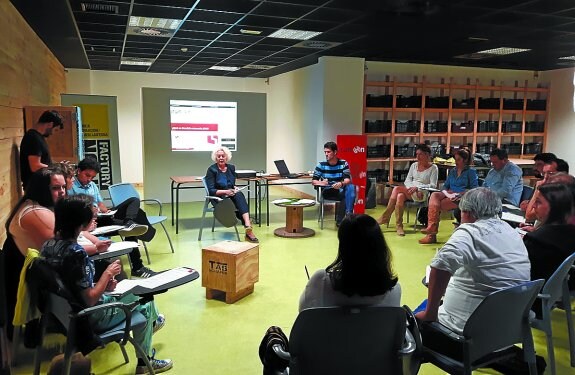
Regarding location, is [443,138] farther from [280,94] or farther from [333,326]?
[333,326]

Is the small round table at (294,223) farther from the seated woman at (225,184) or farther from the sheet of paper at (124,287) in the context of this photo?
the sheet of paper at (124,287)

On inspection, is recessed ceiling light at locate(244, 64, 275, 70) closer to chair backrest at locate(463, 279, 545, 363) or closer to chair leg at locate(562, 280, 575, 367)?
chair leg at locate(562, 280, 575, 367)

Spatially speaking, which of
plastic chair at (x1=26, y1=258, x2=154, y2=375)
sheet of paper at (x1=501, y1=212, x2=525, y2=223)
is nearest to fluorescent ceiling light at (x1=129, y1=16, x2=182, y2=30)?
plastic chair at (x1=26, y1=258, x2=154, y2=375)

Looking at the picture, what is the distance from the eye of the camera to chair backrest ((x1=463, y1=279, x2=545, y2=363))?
1.89 meters

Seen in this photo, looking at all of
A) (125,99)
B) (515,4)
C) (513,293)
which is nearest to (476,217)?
(513,293)

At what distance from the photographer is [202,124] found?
27.7 feet

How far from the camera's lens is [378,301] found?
1.77m

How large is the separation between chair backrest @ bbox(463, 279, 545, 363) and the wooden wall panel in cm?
389

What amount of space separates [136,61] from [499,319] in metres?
9.18

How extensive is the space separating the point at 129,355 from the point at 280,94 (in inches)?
337

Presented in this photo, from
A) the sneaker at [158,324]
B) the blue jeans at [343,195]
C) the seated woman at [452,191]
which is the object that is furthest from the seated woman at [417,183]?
the sneaker at [158,324]

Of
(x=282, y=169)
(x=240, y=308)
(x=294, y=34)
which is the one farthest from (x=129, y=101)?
(x=240, y=308)

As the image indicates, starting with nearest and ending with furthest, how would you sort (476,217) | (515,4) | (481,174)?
1. (476,217)
2. (515,4)
3. (481,174)

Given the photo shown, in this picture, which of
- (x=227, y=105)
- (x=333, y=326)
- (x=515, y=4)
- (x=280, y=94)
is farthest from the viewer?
(x=280, y=94)
